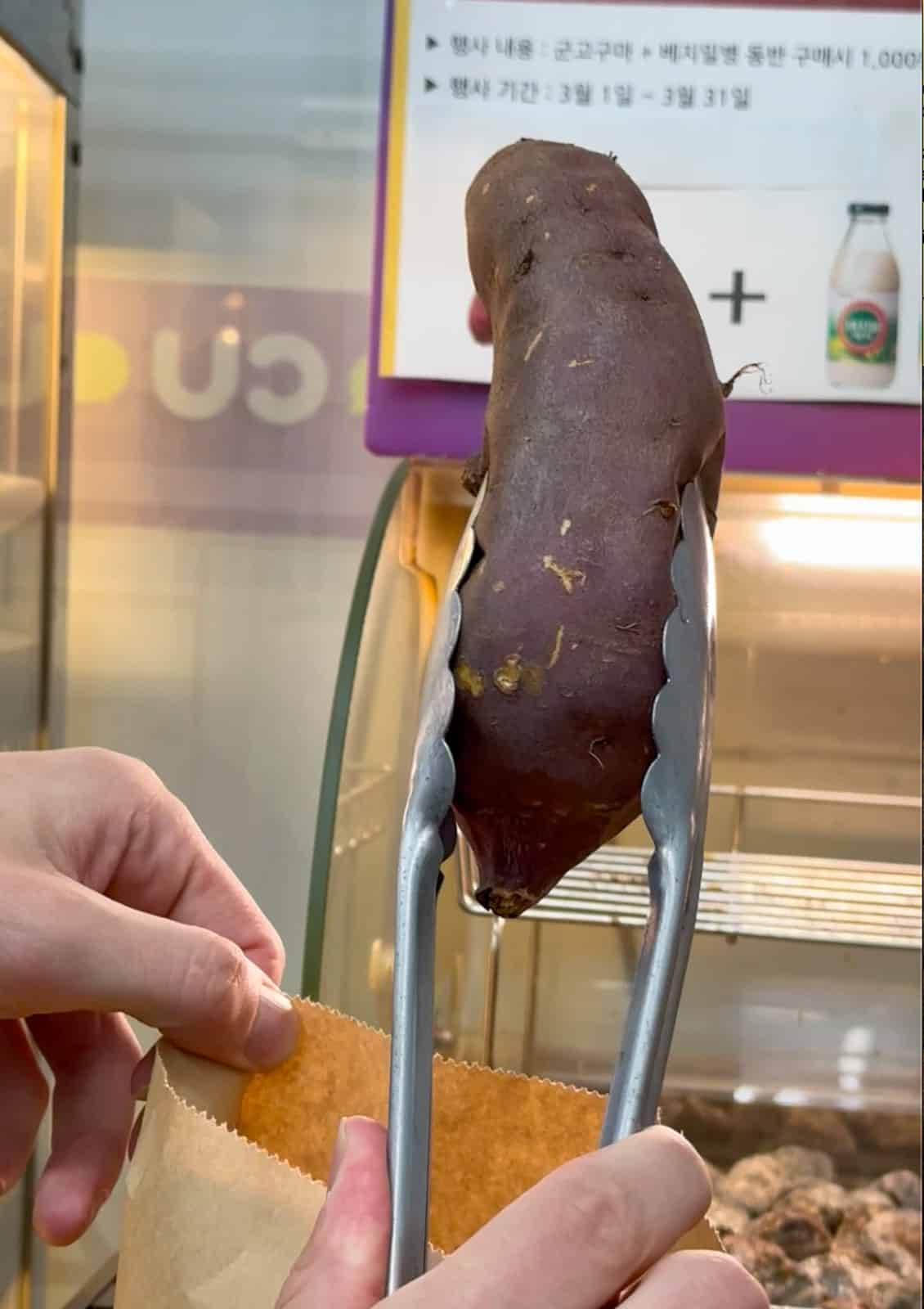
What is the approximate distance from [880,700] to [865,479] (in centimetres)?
26

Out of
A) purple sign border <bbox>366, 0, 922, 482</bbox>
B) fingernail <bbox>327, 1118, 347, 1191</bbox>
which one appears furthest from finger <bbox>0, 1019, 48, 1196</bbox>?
purple sign border <bbox>366, 0, 922, 482</bbox>

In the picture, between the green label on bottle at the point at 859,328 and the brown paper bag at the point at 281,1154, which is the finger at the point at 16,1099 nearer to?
the brown paper bag at the point at 281,1154

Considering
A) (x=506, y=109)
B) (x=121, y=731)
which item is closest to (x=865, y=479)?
(x=506, y=109)

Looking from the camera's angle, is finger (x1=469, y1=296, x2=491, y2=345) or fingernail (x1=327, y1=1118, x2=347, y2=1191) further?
finger (x1=469, y1=296, x2=491, y2=345)

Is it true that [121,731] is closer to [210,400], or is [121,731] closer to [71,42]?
[210,400]

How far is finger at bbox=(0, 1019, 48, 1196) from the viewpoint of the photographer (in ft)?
2.18

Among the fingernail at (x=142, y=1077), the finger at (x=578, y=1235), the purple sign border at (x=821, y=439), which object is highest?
the purple sign border at (x=821, y=439)

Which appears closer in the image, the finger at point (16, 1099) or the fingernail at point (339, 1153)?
the fingernail at point (339, 1153)

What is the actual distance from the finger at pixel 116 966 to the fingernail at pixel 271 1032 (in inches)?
0.6

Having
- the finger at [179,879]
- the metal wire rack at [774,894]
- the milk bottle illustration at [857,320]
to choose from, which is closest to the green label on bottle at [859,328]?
the milk bottle illustration at [857,320]

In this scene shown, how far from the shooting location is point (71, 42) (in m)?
1.14

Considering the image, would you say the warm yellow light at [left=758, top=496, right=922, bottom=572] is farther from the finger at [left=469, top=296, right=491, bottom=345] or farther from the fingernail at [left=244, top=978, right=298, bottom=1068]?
the fingernail at [left=244, top=978, right=298, bottom=1068]

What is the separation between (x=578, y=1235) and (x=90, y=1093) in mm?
387

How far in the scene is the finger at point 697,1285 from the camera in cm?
37
